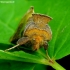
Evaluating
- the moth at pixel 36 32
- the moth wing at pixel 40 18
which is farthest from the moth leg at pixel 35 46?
the moth wing at pixel 40 18

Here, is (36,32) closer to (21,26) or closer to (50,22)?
(21,26)

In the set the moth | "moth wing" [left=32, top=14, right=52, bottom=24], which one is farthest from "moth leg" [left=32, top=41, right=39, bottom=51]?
"moth wing" [left=32, top=14, right=52, bottom=24]

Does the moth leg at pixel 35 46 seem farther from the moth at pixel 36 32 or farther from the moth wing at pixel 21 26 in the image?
the moth wing at pixel 21 26

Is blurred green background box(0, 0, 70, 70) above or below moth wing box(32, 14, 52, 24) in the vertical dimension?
below

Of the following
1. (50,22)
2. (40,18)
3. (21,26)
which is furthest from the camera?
(50,22)

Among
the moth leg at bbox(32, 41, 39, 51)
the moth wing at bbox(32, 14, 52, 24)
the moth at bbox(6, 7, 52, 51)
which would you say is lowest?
the moth leg at bbox(32, 41, 39, 51)

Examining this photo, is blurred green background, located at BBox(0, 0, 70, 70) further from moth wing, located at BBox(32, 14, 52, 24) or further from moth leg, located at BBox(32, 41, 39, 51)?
moth wing, located at BBox(32, 14, 52, 24)

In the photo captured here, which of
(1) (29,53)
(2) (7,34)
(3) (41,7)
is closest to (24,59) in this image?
(1) (29,53)

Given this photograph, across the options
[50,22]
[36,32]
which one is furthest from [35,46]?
[50,22]
